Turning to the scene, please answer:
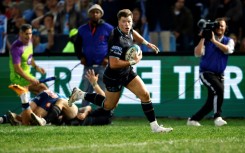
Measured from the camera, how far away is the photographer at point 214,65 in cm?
1627

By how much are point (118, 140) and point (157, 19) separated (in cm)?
871

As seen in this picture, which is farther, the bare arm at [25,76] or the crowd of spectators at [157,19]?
the crowd of spectators at [157,19]

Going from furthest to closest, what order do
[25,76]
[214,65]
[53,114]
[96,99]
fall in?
[25,76], [214,65], [53,114], [96,99]

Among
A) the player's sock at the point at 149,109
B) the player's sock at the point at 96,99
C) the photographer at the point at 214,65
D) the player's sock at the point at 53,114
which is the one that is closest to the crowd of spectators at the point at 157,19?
the photographer at the point at 214,65

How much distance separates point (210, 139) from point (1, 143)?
312 centimetres

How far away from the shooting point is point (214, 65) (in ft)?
53.7

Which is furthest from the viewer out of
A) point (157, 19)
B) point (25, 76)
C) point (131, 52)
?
point (157, 19)

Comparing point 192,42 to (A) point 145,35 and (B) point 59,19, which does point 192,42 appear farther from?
(B) point 59,19

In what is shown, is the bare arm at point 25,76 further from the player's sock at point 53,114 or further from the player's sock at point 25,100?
the player's sock at point 25,100

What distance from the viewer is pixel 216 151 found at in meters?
10.9

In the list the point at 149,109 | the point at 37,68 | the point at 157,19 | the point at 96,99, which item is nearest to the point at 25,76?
the point at 37,68

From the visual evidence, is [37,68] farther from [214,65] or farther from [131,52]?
[131,52]

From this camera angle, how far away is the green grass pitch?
1107 cm

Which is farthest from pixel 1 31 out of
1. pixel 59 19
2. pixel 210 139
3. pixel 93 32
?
pixel 210 139
